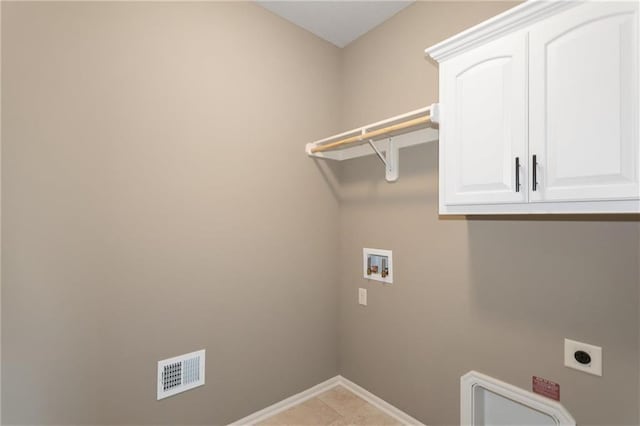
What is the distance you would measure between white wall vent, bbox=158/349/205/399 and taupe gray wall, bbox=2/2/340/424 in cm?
5

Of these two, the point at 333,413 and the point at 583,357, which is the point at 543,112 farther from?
the point at 333,413

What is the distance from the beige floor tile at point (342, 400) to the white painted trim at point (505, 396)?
0.70 m

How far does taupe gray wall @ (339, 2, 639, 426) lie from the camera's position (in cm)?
127

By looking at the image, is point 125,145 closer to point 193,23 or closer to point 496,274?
point 193,23

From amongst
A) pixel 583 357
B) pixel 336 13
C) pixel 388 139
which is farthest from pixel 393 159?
pixel 583 357

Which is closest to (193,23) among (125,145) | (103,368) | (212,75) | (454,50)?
(212,75)

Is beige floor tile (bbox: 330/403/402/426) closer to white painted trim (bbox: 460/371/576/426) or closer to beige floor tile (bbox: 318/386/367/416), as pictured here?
beige floor tile (bbox: 318/386/367/416)

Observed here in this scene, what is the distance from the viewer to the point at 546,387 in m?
1.42

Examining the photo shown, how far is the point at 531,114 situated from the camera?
→ 46.2 inches

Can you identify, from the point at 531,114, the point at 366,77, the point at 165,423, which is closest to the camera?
the point at 531,114

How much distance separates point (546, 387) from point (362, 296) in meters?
1.13

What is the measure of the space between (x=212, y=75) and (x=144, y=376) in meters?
1.68

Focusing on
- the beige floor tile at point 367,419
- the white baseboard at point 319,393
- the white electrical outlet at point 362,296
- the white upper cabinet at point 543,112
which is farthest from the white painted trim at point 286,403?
the white upper cabinet at point 543,112

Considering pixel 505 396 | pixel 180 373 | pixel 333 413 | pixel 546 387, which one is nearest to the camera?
pixel 546 387
